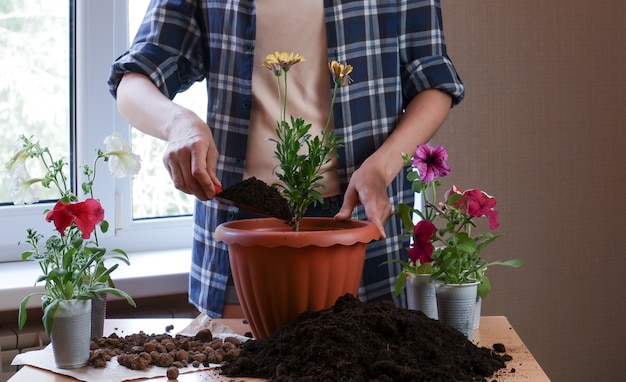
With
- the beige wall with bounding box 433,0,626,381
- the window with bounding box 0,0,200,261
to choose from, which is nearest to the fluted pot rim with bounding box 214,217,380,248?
the beige wall with bounding box 433,0,626,381

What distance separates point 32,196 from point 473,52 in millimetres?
1515

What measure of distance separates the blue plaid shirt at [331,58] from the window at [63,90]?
0.85 metres

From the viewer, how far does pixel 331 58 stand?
5.19 ft

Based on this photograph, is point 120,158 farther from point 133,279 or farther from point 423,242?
point 133,279

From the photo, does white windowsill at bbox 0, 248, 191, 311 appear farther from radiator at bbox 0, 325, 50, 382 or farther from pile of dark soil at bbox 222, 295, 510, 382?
pile of dark soil at bbox 222, 295, 510, 382

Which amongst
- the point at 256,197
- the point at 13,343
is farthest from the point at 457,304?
the point at 13,343

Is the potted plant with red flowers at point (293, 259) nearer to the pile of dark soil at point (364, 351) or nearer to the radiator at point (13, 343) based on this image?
the pile of dark soil at point (364, 351)

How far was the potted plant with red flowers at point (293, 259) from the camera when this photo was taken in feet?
3.83

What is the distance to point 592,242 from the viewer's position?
2.62 meters

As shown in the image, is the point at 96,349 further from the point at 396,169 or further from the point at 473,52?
the point at 473,52

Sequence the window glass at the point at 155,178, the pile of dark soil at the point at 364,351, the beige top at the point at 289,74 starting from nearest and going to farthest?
the pile of dark soil at the point at 364,351
the beige top at the point at 289,74
the window glass at the point at 155,178

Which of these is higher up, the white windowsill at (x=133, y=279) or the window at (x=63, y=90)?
the window at (x=63, y=90)

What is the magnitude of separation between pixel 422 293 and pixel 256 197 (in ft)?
0.99

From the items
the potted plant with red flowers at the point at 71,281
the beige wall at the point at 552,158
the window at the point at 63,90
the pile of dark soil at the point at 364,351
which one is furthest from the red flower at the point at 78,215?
the beige wall at the point at 552,158
